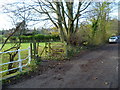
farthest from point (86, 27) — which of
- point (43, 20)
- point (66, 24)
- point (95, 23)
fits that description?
point (43, 20)

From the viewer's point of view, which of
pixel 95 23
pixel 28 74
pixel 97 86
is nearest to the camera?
pixel 97 86

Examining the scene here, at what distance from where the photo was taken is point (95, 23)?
16.5 meters

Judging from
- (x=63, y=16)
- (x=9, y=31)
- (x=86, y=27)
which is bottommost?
(x=9, y=31)

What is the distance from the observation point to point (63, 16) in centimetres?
1296

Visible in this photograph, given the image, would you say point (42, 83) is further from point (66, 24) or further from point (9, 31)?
point (66, 24)

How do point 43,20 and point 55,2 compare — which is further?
point 43,20

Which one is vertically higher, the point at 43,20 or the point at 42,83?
the point at 43,20

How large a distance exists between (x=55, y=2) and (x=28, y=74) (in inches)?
329

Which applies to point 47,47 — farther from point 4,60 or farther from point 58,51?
point 4,60

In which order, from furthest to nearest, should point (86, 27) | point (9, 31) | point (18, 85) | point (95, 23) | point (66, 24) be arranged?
1. point (95, 23)
2. point (86, 27)
3. point (66, 24)
4. point (9, 31)
5. point (18, 85)

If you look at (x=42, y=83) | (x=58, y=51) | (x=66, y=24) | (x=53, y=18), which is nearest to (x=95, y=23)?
(x=66, y=24)

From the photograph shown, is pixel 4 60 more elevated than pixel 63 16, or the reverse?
pixel 63 16

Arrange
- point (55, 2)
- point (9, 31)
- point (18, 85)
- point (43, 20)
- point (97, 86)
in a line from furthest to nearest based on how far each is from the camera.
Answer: point (43, 20)
point (55, 2)
point (9, 31)
point (18, 85)
point (97, 86)

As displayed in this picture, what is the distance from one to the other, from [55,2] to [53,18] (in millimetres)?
1715
